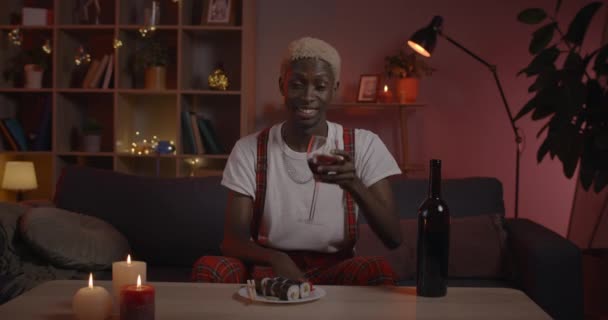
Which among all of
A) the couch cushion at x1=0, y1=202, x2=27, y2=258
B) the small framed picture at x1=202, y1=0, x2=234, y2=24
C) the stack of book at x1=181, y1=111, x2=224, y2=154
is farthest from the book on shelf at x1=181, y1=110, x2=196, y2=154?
the couch cushion at x1=0, y1=202, x2=27, y2=258

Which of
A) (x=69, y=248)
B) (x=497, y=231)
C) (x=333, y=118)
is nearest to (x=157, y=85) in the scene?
(x=333, y=118)

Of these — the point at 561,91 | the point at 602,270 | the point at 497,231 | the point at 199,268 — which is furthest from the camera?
the point at 602,270

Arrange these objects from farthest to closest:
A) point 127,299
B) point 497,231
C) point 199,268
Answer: point 497,231, point 199,268, point 127,299

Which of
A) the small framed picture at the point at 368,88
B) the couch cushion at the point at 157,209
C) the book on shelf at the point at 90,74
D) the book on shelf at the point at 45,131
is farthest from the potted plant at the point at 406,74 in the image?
the book on shelf at the point at 45,131

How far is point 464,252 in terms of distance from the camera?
2.54m

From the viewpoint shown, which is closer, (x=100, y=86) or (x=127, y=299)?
(x=127, y=299)

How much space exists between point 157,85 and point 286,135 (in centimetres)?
234

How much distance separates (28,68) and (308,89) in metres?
2.86

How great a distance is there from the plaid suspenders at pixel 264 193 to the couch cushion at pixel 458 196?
36.3 inches

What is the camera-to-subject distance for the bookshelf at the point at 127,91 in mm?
4004

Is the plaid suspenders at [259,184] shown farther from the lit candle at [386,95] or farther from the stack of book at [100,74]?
the stack of book at [100,74]

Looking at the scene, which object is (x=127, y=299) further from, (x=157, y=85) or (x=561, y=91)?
(x=157, y=85)

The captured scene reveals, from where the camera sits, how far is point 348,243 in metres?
1.82

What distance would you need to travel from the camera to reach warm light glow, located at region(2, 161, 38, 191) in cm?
396
